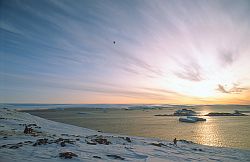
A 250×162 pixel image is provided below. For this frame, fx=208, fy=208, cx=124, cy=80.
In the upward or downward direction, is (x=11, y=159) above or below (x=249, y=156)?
above

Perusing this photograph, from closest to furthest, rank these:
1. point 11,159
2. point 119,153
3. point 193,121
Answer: point 11,159
point 119,153
point 193,121

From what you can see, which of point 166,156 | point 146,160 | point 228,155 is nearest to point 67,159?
point 146,160

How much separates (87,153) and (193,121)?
4133 centimetres

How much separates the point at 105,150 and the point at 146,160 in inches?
89.6

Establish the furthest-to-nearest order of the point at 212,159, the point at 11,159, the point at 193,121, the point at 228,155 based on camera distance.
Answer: the point at 193,121 < the point at 228,155 < the point at 212,159 < the point at 11,159

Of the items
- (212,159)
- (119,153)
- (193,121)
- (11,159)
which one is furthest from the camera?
(193,121)

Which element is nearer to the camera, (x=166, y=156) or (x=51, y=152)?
(x=51, y=152)

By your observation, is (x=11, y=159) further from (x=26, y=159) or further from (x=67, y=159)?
(x=67, y=159)

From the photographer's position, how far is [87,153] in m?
9.49

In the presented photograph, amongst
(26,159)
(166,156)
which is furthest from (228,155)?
(26,159)

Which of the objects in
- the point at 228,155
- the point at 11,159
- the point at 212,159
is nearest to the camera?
the point at 11,159

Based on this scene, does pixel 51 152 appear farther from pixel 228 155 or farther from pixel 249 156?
pixel 249 156

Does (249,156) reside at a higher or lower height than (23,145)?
lower

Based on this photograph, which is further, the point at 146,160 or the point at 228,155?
the point at 228,155
